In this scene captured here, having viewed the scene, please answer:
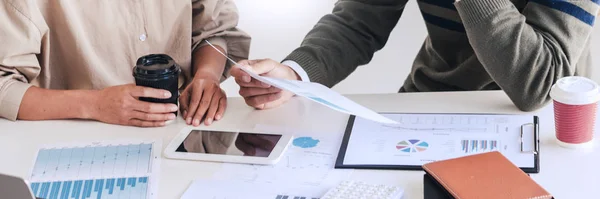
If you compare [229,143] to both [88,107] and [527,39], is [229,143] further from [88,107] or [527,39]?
[527,39]

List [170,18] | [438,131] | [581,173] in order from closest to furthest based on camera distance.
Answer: [581,173] < [438,131] < [170,18]

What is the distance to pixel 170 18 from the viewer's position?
147 cm

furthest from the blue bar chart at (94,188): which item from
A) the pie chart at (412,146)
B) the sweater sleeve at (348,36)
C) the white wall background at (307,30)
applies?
the white wall background at (307,30)

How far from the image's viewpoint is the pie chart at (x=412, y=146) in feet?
3.52

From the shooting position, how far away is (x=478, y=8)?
120cm

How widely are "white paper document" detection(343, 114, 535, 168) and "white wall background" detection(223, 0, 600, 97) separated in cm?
133

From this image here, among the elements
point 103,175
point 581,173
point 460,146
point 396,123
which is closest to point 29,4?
point 103,175

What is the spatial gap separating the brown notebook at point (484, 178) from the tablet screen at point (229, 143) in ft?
0.90

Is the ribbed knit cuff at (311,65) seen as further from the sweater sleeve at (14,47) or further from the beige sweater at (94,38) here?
the sweater sleeve at (14,47)

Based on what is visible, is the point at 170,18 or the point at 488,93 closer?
the point at 488,93

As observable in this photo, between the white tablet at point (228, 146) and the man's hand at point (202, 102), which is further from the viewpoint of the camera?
the man's hand at point (202, 102)

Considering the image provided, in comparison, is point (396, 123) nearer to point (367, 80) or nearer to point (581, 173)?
point (581, 173)

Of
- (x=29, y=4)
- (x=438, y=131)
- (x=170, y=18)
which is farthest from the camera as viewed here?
(x=170, y=18)

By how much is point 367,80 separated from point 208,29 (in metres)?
1.18
